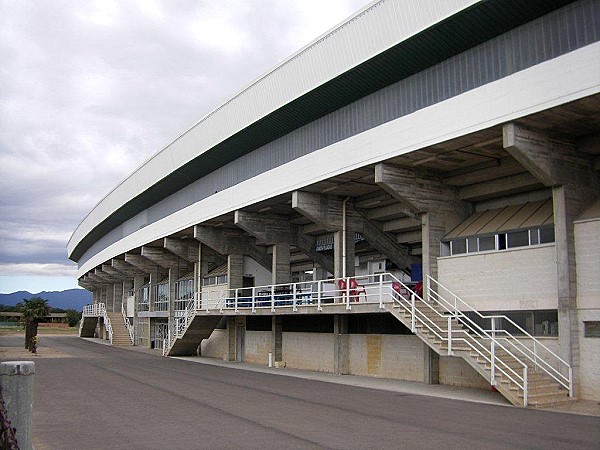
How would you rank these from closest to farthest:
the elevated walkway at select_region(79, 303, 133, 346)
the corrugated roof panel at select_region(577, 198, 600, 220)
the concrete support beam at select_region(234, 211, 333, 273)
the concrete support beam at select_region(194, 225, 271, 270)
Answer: the corrugated roof panel at select_region(577, 198, 600, 220) < the concrete support beam at select_region(234, 211, 333, 273) < the concrete support beam at select_region(194, 225, 271, 270) < the elevated walkway at select_region(79, 303, 133, 346)

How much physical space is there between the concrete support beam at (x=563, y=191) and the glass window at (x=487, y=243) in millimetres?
3222

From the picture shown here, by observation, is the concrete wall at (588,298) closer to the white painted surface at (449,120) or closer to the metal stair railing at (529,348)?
the metal stair railing at (529,348)

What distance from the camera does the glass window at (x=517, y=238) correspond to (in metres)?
21.3

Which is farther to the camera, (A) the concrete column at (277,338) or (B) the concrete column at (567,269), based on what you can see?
(A) the concrete column at (277,338)

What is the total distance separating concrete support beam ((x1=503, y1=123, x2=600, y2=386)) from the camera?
18422 millimetres

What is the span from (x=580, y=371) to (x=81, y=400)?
14.3 meters

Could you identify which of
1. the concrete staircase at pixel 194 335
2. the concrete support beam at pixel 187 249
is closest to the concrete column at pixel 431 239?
the concrete staircase at pixel 194 335

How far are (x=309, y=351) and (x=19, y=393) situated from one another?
28.6 metres

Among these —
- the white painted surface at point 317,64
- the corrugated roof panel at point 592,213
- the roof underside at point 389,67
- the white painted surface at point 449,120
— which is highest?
the white painted surface at point 317,64

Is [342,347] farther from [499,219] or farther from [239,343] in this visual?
[239,343]

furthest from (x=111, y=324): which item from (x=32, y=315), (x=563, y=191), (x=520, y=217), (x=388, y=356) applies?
(x=563, y=191)

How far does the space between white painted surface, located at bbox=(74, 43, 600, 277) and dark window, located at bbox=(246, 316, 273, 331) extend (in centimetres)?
664

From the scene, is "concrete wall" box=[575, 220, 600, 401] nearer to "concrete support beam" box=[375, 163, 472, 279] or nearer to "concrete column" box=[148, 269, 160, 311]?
"concrete support beam" box=[375, 163, 472, 279]

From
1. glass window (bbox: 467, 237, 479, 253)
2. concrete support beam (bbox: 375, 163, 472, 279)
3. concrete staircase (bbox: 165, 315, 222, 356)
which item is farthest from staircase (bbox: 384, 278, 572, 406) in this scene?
concrete staircase (bbox: 165, 315, 222, 356)
